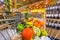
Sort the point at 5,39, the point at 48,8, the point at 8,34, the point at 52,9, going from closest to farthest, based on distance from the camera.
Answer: the point at 5,39
the point at 8,34
the point at 52,9
the point at 48,8

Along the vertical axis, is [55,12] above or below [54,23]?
above

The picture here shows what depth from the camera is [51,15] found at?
412 cm

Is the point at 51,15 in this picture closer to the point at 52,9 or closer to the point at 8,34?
the point at 52,9

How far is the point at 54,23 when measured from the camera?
3.80 metres

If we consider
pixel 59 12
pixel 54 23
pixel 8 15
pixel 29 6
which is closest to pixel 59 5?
pixel 59 12

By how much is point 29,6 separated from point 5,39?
5785mm

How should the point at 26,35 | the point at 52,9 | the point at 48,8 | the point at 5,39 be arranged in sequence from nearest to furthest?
the point at 26,35
the point at 5,39
the point at 52,9
the point at 48,8

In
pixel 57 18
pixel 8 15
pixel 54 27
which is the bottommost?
pixel 54 27

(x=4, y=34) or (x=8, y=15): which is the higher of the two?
(x=8, y=15)

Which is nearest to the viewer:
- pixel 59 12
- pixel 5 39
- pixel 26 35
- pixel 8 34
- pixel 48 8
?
pixel 26 35

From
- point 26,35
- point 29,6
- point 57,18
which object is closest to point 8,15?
point 26,35

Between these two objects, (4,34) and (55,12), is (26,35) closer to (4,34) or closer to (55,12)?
(4,34)

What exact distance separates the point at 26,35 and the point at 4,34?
772 mm

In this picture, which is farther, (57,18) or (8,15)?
(57,18)
